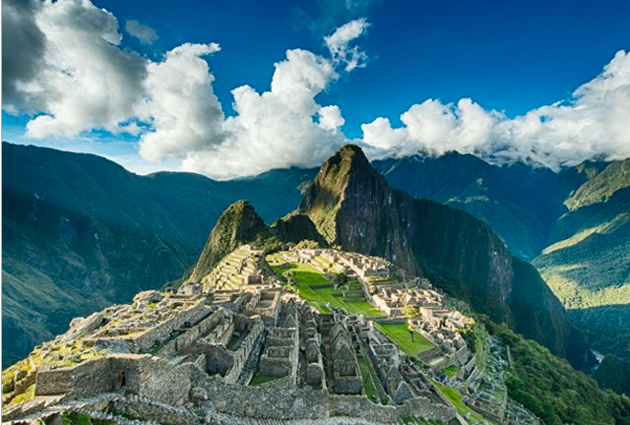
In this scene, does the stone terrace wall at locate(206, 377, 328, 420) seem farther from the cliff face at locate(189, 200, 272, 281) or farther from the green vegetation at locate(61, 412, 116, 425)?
the cliff face at locate(189, 200, 272, 281)

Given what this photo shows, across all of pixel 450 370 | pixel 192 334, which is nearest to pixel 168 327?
pixel 192 334

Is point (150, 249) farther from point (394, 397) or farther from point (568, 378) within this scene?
point (394, 397)

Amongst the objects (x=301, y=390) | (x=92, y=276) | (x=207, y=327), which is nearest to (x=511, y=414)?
(x=301, y=390)

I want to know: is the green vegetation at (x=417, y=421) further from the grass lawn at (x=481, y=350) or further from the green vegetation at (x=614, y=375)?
the green vegetation at (x=614, y=375)

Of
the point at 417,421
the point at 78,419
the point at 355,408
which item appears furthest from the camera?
the point at 417,421

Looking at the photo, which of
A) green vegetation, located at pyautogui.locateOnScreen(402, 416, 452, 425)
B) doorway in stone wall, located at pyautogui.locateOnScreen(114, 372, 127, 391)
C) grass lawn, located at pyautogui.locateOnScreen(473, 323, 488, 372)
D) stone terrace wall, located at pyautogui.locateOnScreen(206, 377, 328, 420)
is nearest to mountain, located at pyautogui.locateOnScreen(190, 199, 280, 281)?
grass lawn, located at pyautogui.locateOnScreen(473, 323, 488, 372)

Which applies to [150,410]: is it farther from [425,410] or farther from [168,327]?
[425,410]
